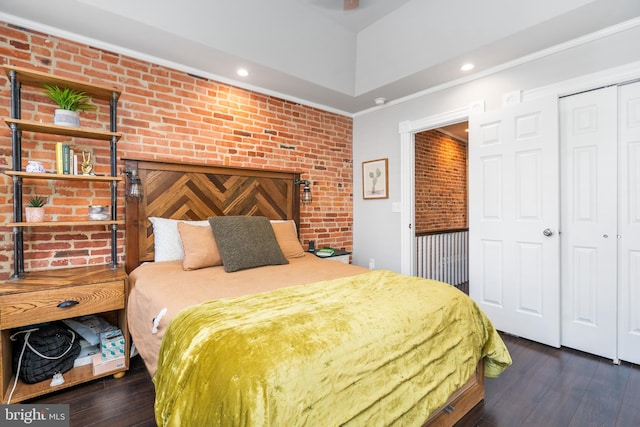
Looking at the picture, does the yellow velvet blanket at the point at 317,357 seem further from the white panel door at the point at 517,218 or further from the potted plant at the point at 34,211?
the potted plant at the point at 34,211

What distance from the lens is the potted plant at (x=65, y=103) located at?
7.05ft

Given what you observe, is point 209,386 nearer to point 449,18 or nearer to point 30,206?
point 30,206

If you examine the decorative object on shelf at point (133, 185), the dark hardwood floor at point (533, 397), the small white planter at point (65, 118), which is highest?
the small white planter at point (65, 118)

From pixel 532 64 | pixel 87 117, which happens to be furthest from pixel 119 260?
pixel 532 64

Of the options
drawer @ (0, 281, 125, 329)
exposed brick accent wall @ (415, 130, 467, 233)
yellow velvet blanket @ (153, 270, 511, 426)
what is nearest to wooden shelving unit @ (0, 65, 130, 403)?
drawer @ (0, 281, 125, 329)

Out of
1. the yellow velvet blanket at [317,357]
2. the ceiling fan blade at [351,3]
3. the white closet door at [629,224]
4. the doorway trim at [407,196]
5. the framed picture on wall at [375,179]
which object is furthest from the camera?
the framed picture on wall at [375,179]

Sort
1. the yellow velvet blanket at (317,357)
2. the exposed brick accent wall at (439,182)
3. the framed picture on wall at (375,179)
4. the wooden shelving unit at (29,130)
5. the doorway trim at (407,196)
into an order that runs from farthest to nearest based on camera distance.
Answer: the exposed brick accent wall at (439,182)
the framed picture on wall at (375,179)
the doorway trim at (407,196)
the wooden shelving unit at (29,130)
the yellow velvet blanket at (317,357)

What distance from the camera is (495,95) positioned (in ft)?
9.60

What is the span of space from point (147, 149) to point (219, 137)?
26.6 inches

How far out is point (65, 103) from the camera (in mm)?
2205

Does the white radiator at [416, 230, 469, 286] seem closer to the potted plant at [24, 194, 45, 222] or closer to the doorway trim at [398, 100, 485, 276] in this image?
the doorway trim at [398, 100, 485, 276]

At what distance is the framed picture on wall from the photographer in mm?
3842

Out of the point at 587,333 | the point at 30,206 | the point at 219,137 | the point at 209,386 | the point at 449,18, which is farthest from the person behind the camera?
the point at 219,137

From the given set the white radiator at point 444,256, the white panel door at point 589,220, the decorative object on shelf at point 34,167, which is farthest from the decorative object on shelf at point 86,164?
the white panel door at point 589,220
